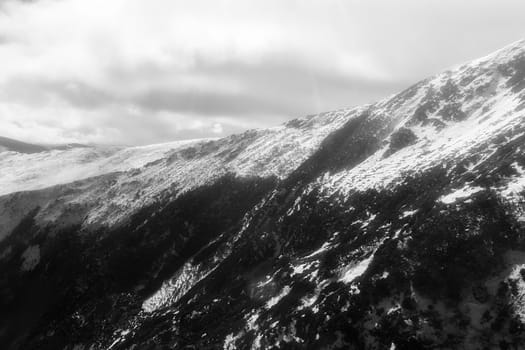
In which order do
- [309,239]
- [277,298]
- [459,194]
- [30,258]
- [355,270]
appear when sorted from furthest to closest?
1. [30,258]
2. [309,239]
3. [277,298]
4. [459,194]
5. [355,270]

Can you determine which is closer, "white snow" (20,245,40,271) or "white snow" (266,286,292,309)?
"white snow" (266,286,292,309)

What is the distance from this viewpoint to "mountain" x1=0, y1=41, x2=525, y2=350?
28.5 meters

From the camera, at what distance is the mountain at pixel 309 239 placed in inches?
1123

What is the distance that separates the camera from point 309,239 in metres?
47.8

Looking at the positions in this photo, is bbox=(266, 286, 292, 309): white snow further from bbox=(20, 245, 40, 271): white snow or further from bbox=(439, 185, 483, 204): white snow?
bbox=(20, 245, 40, 271): white snow

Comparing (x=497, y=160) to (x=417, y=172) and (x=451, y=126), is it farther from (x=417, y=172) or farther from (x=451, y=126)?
(x=451, y=126)

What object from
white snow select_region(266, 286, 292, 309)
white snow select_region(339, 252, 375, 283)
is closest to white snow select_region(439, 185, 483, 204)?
white snow select_region(339, 252, 375, 283)

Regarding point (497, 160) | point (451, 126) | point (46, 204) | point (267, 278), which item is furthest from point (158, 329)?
point (46, 204)

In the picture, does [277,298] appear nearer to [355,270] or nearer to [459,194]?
[355,270]

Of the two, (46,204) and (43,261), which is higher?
(46,204)

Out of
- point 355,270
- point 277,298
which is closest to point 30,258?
point 277,298

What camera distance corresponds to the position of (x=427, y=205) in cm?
3734

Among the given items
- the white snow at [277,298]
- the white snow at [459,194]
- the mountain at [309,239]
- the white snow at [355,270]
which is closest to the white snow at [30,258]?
the mountain at [309,239]

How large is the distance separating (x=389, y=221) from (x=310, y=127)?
62.1 m
